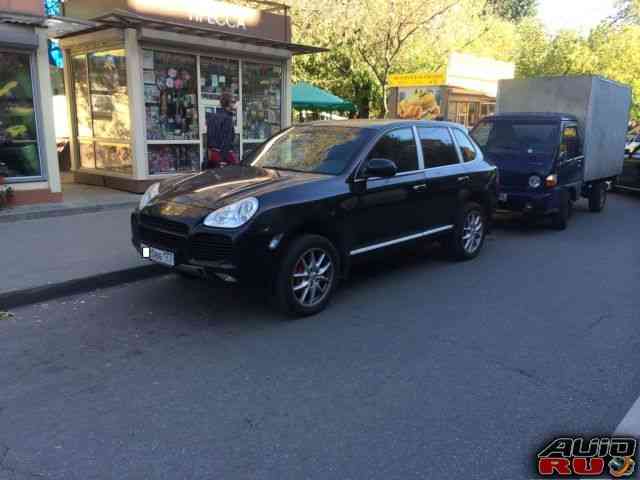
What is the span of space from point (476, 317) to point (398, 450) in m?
2.43

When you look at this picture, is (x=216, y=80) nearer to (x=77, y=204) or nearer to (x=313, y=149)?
(x=77, y=204)

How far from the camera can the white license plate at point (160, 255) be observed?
4.91 meters

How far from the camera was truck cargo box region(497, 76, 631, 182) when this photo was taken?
10.6 metres

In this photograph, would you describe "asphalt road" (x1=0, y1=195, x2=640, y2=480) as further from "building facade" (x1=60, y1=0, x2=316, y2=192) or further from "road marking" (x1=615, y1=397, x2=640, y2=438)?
"building facade" (x1=60, y1=0, x2=316, y2=192)

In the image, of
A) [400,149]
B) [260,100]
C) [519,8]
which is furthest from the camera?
[519,8]

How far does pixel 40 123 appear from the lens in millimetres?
9258

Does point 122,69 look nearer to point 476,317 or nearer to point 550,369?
point 476,317

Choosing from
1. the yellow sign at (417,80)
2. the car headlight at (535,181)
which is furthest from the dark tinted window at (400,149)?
the yellow sign at (417,80)

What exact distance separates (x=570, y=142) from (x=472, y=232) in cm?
→ 394

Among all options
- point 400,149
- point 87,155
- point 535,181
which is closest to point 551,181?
point 535,181

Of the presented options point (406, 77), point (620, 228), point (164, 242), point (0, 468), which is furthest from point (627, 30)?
point (0, 468)

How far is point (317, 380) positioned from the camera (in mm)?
3957

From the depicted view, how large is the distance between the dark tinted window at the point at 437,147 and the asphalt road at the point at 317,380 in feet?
4.80

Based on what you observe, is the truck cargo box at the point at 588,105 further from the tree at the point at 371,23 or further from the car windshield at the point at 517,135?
the tree at the point at 371,23
